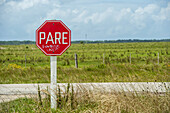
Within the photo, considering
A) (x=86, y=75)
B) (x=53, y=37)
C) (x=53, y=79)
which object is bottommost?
(x=86, y=75)

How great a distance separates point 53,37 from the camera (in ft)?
19.6

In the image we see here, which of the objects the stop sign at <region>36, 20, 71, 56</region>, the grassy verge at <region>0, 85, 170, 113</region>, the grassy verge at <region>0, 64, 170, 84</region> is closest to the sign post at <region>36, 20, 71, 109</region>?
the stop sign at <region>36, 20, 71, 56</region>

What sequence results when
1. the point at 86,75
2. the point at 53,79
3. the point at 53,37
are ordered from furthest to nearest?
the point at 86,75, the point at 53,79, the point at 53,37

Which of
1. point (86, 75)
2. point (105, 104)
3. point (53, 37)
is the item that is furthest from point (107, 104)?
point (86, 75)

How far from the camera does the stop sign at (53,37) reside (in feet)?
19.5

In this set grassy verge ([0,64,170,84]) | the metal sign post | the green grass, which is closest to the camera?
the green grass

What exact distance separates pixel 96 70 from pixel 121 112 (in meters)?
11.5

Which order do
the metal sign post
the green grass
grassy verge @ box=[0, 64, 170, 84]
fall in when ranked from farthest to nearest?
1. grassy verge @ box=[0, 64, 170, 84]
2. the metal sign post
3. the green grass

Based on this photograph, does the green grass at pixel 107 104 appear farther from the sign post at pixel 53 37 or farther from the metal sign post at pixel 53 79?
the sign post at pixel 53 37

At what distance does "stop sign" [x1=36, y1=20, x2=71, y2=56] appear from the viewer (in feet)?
19.5

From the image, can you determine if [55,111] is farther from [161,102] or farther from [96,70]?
[96,70]

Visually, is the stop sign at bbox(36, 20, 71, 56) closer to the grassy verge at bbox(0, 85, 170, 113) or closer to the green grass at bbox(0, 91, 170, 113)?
the grassy verge at bbox(0, 85, 170, 113)

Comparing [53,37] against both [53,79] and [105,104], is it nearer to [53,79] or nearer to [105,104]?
[53,79]

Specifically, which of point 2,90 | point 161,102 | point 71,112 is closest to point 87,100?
point 71,112
